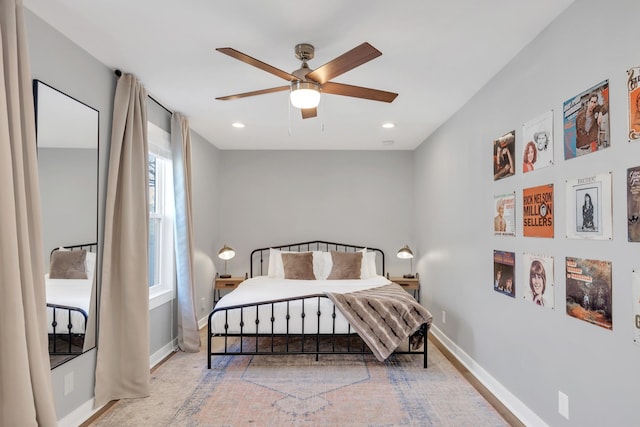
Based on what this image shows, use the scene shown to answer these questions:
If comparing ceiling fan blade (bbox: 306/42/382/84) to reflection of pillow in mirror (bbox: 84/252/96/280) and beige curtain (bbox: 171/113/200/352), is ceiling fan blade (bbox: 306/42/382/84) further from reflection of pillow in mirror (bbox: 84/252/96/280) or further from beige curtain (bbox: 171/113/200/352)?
beige curtain (bbox: 171/113/200/352)

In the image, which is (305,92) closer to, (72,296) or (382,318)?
(72,296)

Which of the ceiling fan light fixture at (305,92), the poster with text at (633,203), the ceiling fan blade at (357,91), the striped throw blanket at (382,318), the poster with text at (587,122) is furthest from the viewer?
the striped throw blanket at (382,318)

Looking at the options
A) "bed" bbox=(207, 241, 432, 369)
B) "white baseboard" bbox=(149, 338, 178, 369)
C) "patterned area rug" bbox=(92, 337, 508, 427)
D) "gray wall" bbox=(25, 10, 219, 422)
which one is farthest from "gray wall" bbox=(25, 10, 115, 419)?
"bed" bbox=(207, 241, 432, 369)

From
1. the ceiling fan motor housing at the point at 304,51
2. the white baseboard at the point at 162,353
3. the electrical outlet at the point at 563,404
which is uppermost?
the ceiling fan motor housing at the point at 304,51

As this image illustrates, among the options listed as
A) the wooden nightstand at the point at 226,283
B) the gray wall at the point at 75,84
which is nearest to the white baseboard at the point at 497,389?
the wooden nightstand at the point at 226,283

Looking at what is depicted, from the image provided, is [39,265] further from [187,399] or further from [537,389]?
[537,389]

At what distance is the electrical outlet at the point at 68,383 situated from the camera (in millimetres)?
2600

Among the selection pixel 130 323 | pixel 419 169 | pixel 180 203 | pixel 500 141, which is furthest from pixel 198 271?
pixel 500 141

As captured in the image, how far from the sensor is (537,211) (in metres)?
2.60

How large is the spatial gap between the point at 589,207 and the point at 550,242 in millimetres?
424

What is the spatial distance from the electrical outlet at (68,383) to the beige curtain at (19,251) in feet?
1.68

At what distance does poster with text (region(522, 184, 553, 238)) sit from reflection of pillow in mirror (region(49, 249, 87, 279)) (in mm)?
2983

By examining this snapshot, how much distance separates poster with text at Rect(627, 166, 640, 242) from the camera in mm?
1755

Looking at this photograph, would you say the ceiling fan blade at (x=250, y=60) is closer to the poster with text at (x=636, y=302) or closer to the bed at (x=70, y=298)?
the bed at (x=70, y=298)
